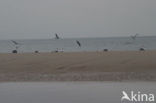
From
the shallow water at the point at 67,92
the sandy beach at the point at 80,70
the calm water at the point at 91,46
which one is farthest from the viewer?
the calm water at the point at 91,46

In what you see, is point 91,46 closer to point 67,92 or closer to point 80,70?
point 80,70

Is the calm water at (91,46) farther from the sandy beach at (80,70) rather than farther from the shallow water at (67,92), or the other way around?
the shallow water at (67,92)

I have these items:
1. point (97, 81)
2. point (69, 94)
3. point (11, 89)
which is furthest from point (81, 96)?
point (97, 81)

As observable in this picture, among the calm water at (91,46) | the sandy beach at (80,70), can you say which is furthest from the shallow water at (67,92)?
the calm water at (91,46)

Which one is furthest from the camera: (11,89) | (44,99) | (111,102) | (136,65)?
(136,65)

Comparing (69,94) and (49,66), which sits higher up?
(49,66)

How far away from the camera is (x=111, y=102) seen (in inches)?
365

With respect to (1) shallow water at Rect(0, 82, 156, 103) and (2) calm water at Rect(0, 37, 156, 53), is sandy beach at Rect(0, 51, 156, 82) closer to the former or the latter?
(1) shallow water at Rect(0, 82, 156, 103)

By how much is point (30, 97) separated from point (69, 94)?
1035 mm

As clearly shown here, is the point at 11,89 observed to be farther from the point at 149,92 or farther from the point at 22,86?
the point at 149,92

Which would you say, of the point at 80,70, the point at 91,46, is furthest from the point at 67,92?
the point at 91,46

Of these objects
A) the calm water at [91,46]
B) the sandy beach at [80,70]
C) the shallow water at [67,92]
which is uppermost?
the calm water at [91,46]

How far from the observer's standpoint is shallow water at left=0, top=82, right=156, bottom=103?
9.72 meters

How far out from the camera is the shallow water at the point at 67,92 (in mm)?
9719
